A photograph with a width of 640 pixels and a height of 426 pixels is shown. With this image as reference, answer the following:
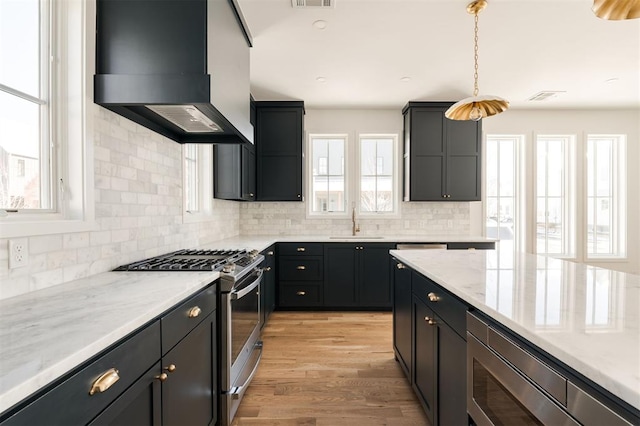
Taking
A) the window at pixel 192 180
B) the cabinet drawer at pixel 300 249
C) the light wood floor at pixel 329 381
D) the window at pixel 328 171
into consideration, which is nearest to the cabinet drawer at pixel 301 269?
the cabinet drawer at pixel 300 249

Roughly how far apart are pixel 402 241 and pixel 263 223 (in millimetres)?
1964

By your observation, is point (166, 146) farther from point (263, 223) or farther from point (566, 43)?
point (566, 43)

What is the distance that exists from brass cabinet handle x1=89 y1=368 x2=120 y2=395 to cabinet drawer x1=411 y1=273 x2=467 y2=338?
1217mm

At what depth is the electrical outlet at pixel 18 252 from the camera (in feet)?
3.82

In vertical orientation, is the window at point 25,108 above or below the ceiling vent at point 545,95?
below

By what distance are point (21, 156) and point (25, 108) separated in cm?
21

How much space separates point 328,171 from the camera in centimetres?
461

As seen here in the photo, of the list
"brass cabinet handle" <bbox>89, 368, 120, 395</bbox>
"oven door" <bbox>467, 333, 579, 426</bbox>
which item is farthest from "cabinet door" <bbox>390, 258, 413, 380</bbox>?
"brass cabinet handle" <bbox>89, 368, 120, 395</bbox>

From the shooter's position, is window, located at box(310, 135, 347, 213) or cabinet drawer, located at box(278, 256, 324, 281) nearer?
cabinet drawer, located at box(278, 256, 324, 281)

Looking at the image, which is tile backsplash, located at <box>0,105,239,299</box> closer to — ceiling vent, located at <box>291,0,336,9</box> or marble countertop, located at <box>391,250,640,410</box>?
ceiling vent, located at <box>291,0,336,9</box>

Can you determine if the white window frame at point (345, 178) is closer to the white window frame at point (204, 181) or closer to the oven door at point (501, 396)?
the white window frame at point (204, 181)

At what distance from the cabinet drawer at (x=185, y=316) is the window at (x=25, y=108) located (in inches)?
31.5

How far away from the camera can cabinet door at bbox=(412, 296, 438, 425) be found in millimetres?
1618

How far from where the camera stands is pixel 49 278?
1324mm
